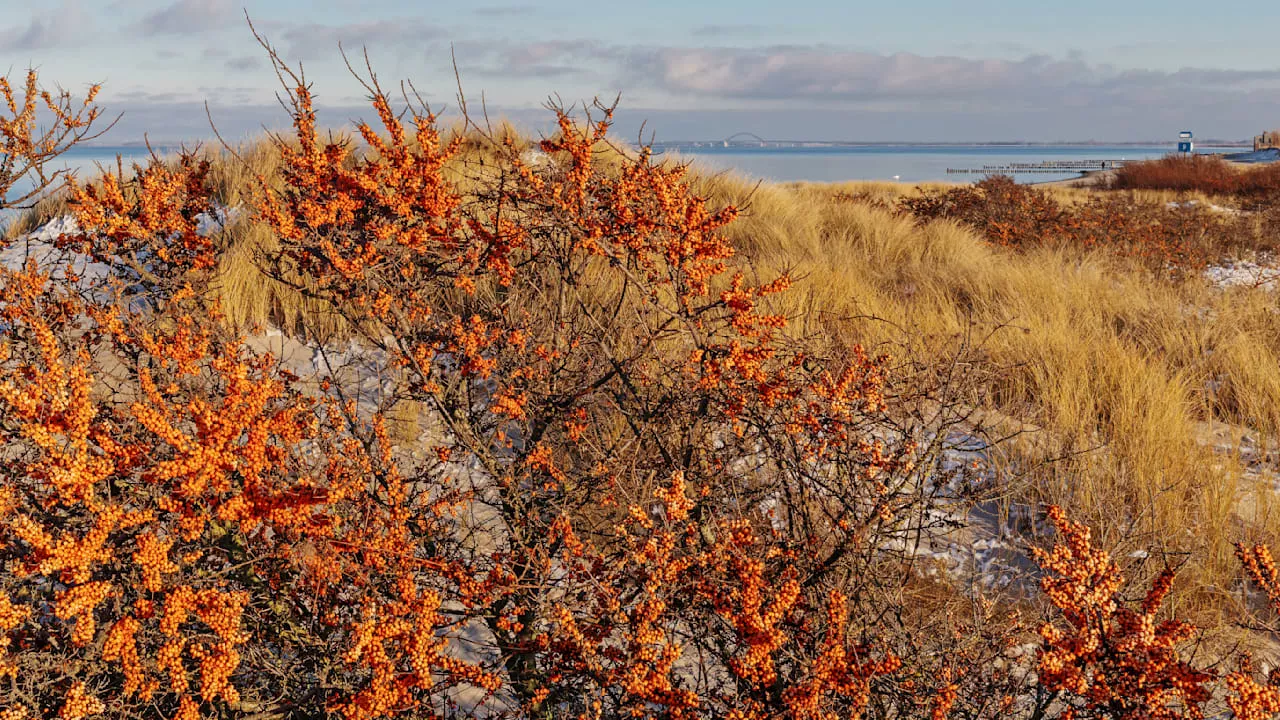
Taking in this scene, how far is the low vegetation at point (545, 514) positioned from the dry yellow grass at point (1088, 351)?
0.05 metres

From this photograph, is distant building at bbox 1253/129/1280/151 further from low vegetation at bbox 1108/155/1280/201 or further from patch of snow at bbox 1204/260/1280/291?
patch of snow at bbox 1204/260/1280/291

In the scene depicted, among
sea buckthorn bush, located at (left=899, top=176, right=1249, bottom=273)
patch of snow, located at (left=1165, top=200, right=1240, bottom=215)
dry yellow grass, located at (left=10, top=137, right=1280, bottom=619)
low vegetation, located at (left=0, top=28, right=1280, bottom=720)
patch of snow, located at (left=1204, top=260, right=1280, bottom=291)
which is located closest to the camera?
low vegetation, located at (left=0, top=28, right=1280, bottom=720)

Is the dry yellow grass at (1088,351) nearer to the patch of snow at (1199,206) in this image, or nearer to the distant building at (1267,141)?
the patch of snow at (1199,206)

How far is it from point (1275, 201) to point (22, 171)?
20306mm

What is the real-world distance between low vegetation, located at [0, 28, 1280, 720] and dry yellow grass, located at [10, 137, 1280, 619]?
5 cm

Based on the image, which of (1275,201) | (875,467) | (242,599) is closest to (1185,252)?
(1275,201)

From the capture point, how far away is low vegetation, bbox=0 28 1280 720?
5.78ft

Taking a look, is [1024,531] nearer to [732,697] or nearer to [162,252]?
[732,697]

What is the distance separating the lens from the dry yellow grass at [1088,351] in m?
3.61

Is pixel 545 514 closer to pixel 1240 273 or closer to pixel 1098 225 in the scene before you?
pixel 1240 273

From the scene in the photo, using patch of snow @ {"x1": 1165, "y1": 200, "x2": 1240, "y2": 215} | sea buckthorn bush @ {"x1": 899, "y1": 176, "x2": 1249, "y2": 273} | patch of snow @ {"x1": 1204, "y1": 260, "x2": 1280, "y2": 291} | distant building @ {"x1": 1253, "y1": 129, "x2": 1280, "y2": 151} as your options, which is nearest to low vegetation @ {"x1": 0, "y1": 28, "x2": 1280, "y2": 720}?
patch of snow @ {"x1": 1204, "y1": 260, "x2": 1280, "y2": 291}

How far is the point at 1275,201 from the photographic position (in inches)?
630

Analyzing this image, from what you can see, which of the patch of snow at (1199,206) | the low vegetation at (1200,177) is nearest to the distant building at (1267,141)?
the low vegetation at (1200,177)

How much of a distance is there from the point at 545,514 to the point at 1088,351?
4.25 metres
